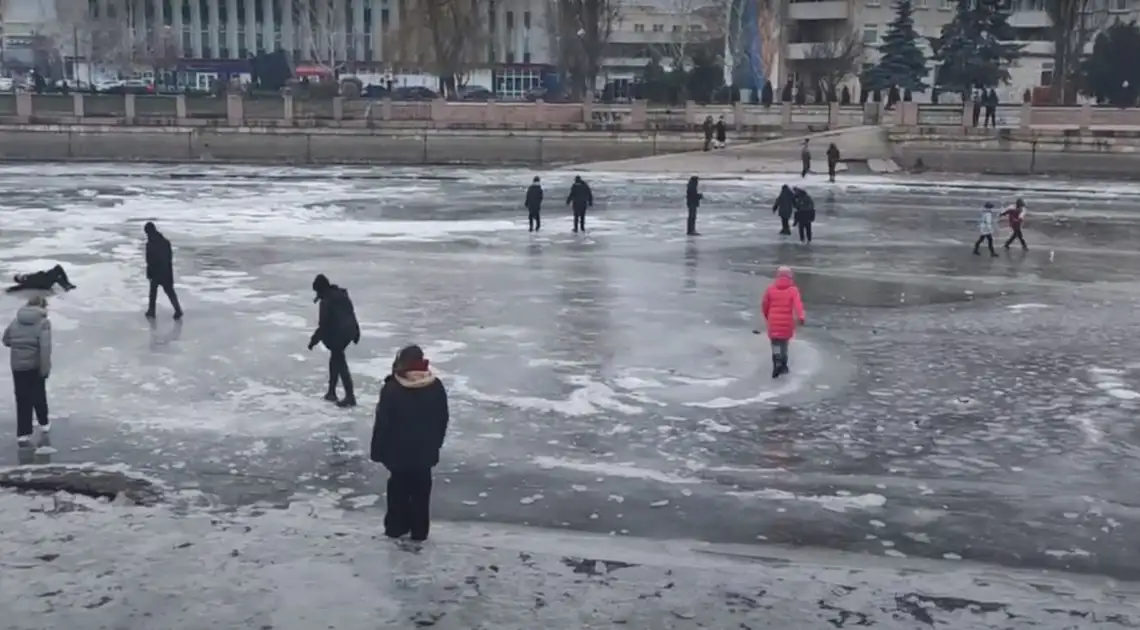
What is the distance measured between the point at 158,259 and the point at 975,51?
50960 mm

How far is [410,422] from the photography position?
767cm

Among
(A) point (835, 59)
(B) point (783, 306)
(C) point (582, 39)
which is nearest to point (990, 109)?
(A) point (835, 59)

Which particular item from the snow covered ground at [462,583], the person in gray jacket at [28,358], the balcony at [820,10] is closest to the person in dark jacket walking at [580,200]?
the person in gray jacket at [28,358]

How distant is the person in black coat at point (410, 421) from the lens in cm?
766

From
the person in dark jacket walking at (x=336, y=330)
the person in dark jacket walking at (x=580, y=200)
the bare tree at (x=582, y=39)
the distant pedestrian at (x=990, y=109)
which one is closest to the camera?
the person in dark jacket walking at (x=336, y=330)

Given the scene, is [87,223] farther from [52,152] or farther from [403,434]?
[52,152]

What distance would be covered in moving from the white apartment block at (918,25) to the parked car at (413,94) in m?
24.5

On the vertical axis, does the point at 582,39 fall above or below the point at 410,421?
above

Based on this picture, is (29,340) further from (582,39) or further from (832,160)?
(582,39)

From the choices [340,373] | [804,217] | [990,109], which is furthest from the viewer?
[990,109]

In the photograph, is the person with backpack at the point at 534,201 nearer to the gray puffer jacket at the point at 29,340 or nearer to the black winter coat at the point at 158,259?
the black winter coat at the point at 158,259

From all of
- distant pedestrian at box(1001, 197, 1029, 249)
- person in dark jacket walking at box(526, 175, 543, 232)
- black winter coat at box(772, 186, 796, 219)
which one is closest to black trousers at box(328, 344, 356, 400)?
person in dark jacket walking at box(526, 175, 543, 232)

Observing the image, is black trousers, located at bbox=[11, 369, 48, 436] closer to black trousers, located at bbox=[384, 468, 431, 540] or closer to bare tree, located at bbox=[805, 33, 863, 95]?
black trousers, located at bbox=[384, 468, 431, 540]

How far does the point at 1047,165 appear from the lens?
46281 mm
